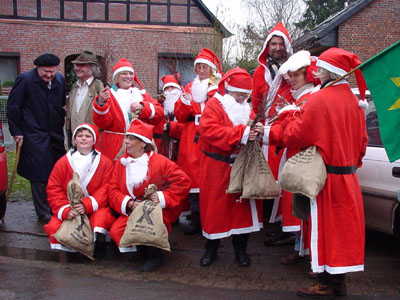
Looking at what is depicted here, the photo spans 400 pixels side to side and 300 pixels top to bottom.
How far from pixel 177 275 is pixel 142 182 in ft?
3.21

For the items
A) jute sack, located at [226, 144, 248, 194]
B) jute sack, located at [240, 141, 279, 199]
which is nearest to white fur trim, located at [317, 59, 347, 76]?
jute sack, located at [240, 141, 279, 199]

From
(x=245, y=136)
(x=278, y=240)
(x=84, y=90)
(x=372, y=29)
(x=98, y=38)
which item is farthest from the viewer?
(x=98, y=38)

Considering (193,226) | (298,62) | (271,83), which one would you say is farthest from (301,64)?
(193,226)

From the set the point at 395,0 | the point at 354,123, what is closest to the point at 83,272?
the point at 354,123

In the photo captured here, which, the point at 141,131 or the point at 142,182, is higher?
the point at 141,131

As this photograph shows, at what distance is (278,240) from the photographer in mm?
5496

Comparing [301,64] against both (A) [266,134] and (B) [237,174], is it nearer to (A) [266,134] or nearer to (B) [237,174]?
(A) [266,134]

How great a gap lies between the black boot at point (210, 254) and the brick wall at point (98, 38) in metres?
17.8

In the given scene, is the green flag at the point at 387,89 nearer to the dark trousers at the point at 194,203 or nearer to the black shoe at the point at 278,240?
the black shoe at the point at 278,240

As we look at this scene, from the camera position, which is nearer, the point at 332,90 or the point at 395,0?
the point at 332,90

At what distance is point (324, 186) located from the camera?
3789mm

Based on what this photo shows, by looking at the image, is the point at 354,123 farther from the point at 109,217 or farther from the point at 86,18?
the point at 86,18

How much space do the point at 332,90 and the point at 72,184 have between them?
2737mm

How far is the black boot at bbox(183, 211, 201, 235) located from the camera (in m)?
5.93
